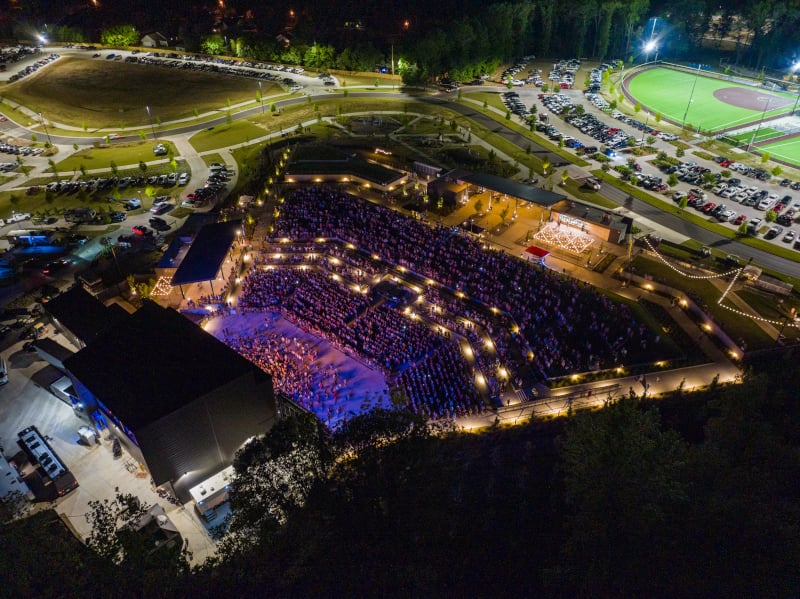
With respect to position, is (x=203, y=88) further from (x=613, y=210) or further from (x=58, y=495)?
(x=58, y=495)

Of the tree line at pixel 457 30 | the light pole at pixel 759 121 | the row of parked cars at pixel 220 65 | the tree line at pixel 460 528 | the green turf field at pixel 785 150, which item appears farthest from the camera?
the row of parked cars at pixel 220 65

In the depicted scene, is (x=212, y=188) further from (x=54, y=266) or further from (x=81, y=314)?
(x=81, y=314)

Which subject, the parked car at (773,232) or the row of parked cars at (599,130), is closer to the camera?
the parked car at (773,232)

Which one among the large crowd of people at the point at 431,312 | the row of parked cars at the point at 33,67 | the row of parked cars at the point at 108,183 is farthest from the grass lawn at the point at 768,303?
the row of parked cars at the point at 33,67

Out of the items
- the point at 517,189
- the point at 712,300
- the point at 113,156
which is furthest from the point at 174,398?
the point at 113,156

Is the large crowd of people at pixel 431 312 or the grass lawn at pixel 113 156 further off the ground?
the grass lawn at pixel 113 156

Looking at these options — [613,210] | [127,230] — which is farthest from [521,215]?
[127,230]

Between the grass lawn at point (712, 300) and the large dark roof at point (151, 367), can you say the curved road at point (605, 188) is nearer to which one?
the grass lawn at point (712, 300)
